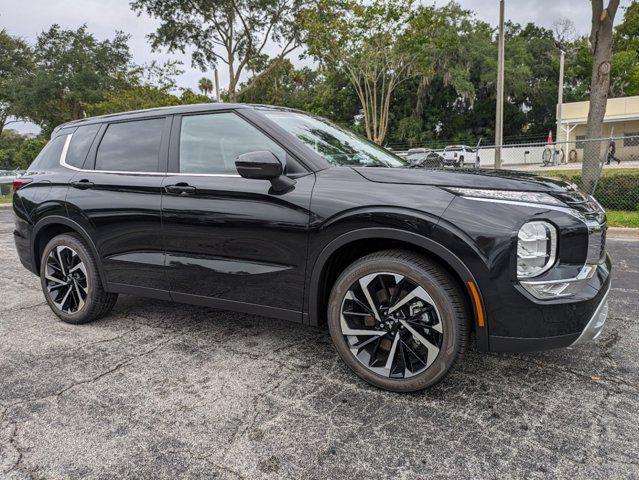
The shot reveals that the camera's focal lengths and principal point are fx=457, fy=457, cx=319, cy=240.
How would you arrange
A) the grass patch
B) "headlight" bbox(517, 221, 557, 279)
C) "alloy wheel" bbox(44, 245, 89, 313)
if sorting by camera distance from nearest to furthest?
"headlight" bbox(517, 221, 557, 279) → "alloy wheel" bbox(44, 245, 89, 313) → the grass patch

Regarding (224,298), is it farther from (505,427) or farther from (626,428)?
(626,428)

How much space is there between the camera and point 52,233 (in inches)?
164

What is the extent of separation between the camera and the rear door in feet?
11.2

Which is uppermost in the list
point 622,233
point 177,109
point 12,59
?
point 12,59

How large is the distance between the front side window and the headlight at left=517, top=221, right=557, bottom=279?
1542mm

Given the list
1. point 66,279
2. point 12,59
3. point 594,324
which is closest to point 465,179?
point 594,324

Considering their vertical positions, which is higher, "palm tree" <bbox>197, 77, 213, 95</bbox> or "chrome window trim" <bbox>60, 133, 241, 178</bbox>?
"palm tree" <bbox>197, 77, 213, 95</bbox>

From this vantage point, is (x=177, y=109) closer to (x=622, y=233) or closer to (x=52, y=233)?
(x=52, y=233)

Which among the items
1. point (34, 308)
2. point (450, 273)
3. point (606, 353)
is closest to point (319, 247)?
point (450, 273)

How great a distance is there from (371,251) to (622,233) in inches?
290

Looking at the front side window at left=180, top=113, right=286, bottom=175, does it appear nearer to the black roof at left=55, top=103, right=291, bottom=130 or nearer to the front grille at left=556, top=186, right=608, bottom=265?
the black roof at left=55, top=103, right=291, bottom=130

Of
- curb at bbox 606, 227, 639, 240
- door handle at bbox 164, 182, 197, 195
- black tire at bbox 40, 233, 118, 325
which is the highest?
door handle at bbox 164, 182, 197, 195

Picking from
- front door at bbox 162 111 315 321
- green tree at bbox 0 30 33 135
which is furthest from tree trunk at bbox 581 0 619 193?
green tree at bbox 0 30 33 135

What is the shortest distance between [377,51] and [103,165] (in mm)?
21394
